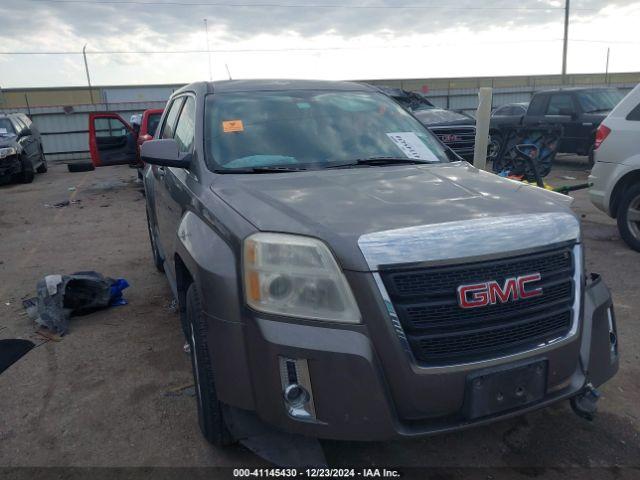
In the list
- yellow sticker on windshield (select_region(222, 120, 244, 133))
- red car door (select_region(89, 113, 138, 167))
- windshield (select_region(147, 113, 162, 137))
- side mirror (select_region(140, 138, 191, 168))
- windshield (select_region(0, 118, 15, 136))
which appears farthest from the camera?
windshield (select_region(0, 118, 15, 136))

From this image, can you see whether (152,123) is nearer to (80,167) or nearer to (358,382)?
(80,167)

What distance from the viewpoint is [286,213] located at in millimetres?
2090

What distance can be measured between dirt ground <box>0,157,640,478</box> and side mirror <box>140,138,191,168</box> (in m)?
1.38

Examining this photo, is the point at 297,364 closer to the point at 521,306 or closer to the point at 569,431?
the point at 521,306

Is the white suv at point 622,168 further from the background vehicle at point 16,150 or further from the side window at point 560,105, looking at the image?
the background vehicle at point 16,150

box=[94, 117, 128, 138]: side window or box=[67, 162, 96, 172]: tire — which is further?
box=[67, 162, 96, 172]: tire

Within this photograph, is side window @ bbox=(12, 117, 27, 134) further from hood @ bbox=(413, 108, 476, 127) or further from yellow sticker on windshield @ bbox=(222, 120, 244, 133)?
yellow sticker on windshield @ bbox=(222, 120, 244, 133)

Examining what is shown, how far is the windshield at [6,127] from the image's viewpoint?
1289cm

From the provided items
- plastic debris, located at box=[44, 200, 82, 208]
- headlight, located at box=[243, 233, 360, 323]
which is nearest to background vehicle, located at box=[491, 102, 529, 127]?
plastic debris, located at box=[44, 200, 82, 208]

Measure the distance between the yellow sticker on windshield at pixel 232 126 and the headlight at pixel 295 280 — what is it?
50.2 inches

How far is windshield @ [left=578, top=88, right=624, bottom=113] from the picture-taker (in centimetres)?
1145

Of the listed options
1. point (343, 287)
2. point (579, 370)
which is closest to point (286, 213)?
point (343, 287)

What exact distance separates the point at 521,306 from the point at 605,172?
Answer: 14.5 feet

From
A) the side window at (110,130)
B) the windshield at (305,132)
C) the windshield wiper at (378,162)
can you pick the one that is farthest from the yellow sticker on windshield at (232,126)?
the side window at (110,130)
